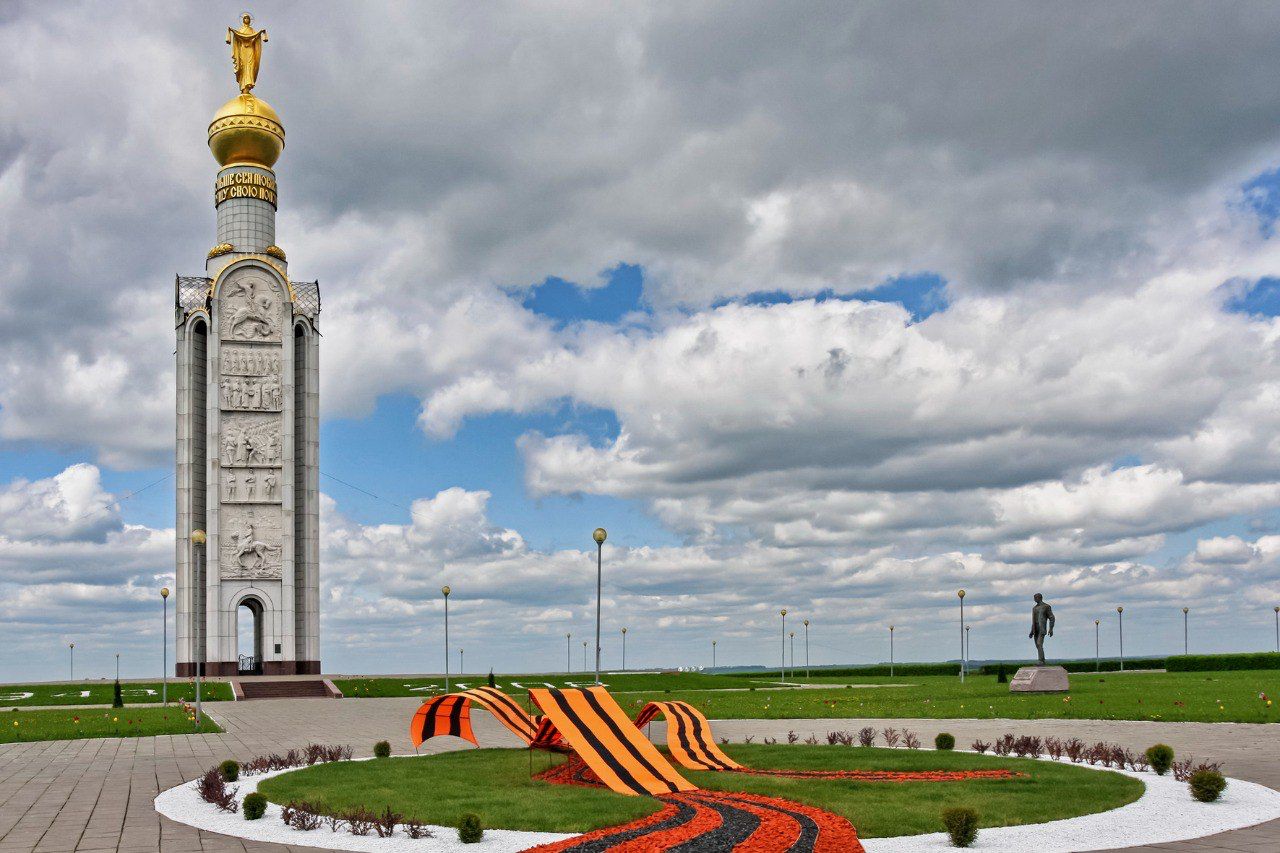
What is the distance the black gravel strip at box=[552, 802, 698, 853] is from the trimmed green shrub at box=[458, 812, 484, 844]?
1241 millimetres

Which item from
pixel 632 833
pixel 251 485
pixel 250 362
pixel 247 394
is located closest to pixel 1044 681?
pixel 632 833

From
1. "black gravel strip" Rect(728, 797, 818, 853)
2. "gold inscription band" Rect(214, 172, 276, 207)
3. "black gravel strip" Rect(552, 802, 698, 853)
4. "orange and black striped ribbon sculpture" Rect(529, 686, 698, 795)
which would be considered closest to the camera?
"black gravel strip" Rect(728, 797, 818, 853)

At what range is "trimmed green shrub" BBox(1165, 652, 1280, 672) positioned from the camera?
7119 centimetres

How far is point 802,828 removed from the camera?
12.9 meters

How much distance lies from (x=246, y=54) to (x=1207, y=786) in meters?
78.8

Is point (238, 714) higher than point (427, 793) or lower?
lower

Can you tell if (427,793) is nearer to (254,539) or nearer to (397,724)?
(397,724)

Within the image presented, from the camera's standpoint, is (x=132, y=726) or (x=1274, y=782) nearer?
(x=1274, y=782)

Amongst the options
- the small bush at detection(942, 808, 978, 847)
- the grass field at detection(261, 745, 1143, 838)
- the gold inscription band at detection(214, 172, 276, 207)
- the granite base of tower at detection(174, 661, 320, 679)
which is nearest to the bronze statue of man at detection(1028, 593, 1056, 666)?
the grass field at detection(261, 745, 1143, 838)

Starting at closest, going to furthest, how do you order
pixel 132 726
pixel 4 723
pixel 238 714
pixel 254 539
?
pixel 132 726 < pixel 4 723 < pixel 238 714 < pixel 254 539

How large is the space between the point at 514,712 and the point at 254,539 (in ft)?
182

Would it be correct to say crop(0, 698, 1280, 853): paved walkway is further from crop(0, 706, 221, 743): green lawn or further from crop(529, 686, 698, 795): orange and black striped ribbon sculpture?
crop(529, 686, 698, 795): orange and black striped ribbon sculpture

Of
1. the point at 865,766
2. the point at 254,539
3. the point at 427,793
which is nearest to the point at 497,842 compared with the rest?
the point at 427,793

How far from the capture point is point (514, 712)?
21.4 m
